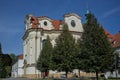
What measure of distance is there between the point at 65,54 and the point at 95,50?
29.1ft

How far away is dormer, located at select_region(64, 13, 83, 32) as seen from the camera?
80250 mm

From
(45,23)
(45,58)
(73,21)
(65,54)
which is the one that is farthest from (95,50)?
(73,21)

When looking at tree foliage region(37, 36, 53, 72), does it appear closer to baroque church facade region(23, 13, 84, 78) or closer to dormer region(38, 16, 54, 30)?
baroque church facade region(23, 13, 84, 78)

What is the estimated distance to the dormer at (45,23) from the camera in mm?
77656

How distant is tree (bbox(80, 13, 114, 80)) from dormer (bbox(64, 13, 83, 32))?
1815 inches

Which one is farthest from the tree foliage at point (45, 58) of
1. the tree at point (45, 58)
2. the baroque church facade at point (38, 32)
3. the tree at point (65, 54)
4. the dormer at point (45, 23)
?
the dormer at point (45, 23)

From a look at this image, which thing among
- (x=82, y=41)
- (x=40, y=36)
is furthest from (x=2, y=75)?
(x=82, y=41)

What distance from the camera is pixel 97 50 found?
3253 centimetres

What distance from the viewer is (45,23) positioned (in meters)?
78.4

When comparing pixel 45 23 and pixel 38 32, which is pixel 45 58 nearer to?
pixel 38 32

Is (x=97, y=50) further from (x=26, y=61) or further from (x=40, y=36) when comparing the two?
(x=26, y=61)

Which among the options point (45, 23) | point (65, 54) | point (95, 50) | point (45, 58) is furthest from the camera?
point (45, 23)

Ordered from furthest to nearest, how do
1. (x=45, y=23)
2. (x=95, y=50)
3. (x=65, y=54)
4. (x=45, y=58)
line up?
(x=45, y=23) → (x=45, y=58) → (x=65, y=54) → (x=95, y=50)

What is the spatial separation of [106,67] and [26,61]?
5106 cm
